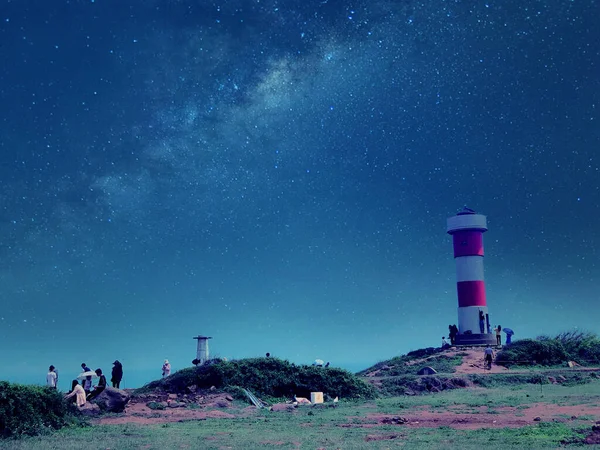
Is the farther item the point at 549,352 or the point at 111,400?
the point at 549,352

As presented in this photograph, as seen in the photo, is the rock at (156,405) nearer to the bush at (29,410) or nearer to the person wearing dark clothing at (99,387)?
the person wearing dark clothing at (99,387)

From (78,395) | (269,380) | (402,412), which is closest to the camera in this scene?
(402,412)

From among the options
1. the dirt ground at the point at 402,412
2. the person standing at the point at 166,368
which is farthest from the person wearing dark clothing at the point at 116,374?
the person standing at the point at 166,368

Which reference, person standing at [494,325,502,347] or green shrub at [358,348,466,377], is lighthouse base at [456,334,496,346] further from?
green shrub at [358,348,466,377]

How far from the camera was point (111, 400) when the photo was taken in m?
25.2

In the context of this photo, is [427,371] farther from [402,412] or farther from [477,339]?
[402,412]

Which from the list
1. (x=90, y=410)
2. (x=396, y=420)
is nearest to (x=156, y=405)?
(x=90, y=410)

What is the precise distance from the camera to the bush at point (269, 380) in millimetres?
32906

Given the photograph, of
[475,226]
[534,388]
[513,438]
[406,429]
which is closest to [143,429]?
[406,429]

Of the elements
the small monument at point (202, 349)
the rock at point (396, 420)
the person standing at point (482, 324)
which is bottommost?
the rock at point (396, 420)

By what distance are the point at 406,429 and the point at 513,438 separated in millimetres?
3847

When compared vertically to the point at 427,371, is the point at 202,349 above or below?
above

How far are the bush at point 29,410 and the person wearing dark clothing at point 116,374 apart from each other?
1048 cm

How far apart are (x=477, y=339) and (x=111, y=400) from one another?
127ft
